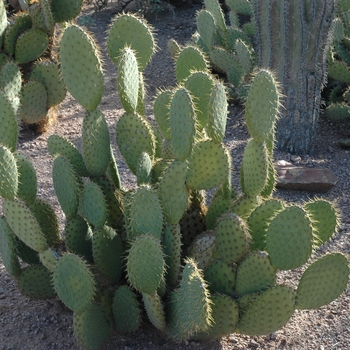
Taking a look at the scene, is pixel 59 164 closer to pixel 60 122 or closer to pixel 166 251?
pixel 166 251

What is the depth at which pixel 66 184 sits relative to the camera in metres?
2.79

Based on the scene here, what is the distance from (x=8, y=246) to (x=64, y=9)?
103 inches

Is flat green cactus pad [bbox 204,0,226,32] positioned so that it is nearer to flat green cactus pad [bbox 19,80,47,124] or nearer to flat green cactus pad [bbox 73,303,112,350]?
flat green cactus pad [bbox 19,80,47,124]

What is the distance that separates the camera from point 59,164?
279cm

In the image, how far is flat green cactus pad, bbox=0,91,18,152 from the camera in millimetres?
2758

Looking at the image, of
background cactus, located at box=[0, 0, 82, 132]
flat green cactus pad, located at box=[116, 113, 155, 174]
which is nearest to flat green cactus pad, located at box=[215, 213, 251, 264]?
flat green cactus pad, located at box=[116, 113, 155, 174]

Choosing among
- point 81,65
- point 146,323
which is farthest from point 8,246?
point 81,65

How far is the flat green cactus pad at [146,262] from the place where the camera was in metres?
2.48

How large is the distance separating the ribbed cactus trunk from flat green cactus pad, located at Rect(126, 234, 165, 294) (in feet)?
7.82

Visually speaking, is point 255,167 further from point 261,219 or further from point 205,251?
point 205,251

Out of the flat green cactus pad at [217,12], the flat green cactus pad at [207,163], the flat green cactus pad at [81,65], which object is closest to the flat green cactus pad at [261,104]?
the flat green cactus pad at [207,163]

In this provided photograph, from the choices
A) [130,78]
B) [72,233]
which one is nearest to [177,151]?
[130,78]

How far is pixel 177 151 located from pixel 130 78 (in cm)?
41

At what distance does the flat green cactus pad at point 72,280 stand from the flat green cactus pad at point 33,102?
2.54m
